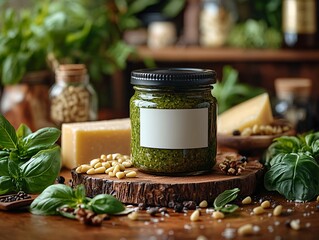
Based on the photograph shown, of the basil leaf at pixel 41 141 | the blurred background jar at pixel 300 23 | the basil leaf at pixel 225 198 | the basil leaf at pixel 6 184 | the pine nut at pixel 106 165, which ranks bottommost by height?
the basil leaf at pixel 225 198

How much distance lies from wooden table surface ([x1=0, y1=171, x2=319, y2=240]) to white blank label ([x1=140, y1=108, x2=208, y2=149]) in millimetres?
140

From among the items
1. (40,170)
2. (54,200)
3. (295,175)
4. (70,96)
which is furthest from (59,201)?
(70,96)

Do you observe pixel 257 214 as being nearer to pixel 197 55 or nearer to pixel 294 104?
pixel 294 104

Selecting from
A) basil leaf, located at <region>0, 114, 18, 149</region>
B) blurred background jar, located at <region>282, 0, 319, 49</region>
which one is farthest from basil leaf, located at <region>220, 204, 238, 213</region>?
blurred background jar, located at <region>282, 0, 319, 49</region>

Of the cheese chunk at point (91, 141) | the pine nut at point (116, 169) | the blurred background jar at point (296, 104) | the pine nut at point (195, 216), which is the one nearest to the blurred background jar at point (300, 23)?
the blurred background jar at point (296, 104)

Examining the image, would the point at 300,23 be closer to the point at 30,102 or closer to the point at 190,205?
the point at 30,102

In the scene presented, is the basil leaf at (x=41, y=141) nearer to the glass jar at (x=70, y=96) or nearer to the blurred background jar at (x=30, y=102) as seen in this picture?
the glass jar at (x=70, y=96)

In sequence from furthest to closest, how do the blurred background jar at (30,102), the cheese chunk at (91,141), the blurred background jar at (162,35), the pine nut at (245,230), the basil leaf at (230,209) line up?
the blurred background jar at (162,35)
the blurred background jar at (30,102)
the cheese chunk at (91,141)
the basil leaf at (230,209)
the pine nut at (245,230)

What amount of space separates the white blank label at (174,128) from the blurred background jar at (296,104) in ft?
2.72

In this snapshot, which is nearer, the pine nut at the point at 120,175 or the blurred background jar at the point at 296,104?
the pine nut at the point at 120,175

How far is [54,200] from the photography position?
130 centimetres

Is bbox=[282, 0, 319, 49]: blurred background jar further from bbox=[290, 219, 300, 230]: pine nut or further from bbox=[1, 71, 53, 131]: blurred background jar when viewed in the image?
bbox=[290, 219, 300, 230]: pine nut

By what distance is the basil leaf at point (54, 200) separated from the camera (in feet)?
4.28

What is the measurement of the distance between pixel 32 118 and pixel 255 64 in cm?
110
